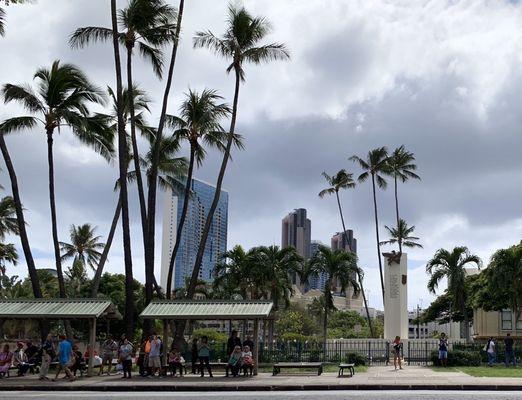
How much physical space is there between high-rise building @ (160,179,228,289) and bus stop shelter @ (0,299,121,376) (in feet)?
356

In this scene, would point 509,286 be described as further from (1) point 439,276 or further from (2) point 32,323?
(2) point 32,323

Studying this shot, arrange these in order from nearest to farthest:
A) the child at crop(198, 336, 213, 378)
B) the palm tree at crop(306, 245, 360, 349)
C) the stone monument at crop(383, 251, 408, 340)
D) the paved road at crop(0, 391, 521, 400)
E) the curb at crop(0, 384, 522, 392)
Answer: the paved road at crop(0, 391, 521, 400), the curb at crop(0, 384, 522, 392), the child at crop(198, 336, 213, 378), the stone monument at crop(383, 251, 408, 340), the palm tree at crop(306, 245, 360, 349)

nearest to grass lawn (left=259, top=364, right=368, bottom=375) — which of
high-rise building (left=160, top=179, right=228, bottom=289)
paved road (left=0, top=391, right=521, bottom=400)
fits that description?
paved road (left=0, top=391, right=521, bottom=400)

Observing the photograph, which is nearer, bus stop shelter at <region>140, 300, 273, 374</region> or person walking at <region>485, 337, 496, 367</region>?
bus stop shelter at <region>140, 300, 273, 374</region>

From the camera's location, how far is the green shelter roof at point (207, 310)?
24797 millimetres

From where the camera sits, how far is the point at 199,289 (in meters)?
66.3

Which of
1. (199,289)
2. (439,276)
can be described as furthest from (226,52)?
(199,289)

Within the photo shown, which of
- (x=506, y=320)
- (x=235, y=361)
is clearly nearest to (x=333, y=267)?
(x=506, y=320)

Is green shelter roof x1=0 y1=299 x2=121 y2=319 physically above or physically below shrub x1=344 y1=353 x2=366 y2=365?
above

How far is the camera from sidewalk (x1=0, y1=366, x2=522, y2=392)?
20.7m

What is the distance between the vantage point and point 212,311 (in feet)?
83.6

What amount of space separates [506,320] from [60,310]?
52.0m

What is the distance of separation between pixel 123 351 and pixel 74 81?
13863mm

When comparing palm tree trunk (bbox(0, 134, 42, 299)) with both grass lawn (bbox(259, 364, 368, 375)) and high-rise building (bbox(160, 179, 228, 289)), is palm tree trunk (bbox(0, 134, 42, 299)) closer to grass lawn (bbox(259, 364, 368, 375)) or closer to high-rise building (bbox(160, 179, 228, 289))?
grass lawn (bbox(259, 364, 368, 375))
